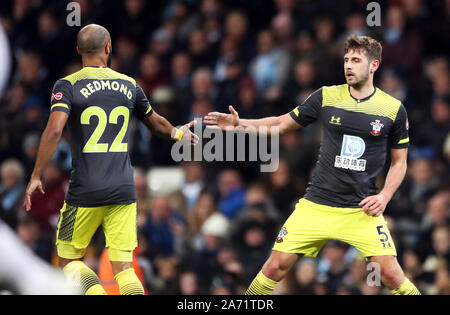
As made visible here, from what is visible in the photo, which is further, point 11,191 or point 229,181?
point 11,191

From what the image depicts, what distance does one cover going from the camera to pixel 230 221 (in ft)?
34.6

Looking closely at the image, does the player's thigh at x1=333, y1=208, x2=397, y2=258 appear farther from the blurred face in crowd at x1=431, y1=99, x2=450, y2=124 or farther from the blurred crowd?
the blurred face in crowd at x1=431, y1=99, x2=450, y2=124

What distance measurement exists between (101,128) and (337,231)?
199 cm

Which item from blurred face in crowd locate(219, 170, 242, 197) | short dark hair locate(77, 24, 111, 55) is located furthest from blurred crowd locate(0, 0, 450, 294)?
short dark hair locate(77, 24, 111, 55)

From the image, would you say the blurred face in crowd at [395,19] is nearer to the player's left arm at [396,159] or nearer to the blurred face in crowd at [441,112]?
the blurred face in crowd at [441,112]

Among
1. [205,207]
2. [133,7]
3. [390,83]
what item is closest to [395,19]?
[390,83]

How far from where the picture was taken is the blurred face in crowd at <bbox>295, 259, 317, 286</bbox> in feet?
29.9

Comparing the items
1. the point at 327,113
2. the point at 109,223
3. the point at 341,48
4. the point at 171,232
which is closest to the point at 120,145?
the point at 109,223

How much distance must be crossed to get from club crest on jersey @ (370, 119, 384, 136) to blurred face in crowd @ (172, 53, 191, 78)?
19.3ft

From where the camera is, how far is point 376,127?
22.7ft

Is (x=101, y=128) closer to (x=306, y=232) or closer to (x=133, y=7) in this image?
(x=306, y=232)

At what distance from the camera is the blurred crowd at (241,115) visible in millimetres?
9555

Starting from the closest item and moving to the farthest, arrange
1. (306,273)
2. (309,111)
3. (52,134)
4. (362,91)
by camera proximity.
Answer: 1. (52,134)
2. (362,91)
3. (309,111)
4. (306,273)
